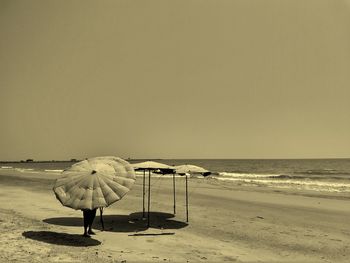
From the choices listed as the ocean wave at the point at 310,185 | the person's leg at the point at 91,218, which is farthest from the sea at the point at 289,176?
the person's leg at the point at 91,218

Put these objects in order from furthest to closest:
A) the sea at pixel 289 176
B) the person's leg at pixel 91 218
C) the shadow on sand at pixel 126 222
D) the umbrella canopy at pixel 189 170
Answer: the sea at pixel 289 176 < the umbrella canopy at pixel 189 170 < the shadow on sand at pixel 126 222 < the person's leg at pixel 91 218

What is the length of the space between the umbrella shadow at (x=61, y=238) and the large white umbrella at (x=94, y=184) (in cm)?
116

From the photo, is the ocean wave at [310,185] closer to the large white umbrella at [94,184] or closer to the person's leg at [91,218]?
the person's leg at [91,218]

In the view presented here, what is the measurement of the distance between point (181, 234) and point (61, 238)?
14.2 ft

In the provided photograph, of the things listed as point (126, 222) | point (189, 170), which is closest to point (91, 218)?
point (126, 222)

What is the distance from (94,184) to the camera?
35.1 feet

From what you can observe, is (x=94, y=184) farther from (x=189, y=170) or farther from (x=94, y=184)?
(x=189, y=170)

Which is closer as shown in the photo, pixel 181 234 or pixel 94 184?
pixel 94 184

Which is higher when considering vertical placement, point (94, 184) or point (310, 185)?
point (94, 184)

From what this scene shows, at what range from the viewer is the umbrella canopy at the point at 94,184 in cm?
1032

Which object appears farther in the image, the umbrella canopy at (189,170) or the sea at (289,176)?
the sea at (289,176)

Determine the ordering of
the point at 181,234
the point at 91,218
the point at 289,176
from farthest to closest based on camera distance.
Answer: the point at 289,176
the point at 181,234
the point at 91,218

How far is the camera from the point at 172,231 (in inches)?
530

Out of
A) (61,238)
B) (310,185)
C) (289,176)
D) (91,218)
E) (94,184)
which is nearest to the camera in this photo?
(94,184)
